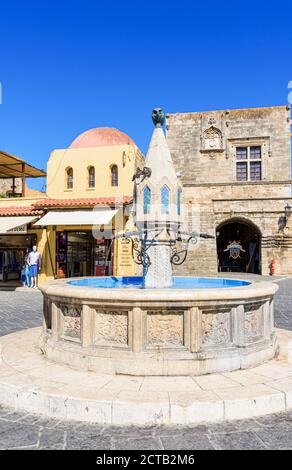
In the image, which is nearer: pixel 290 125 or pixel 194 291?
pixel 194 291

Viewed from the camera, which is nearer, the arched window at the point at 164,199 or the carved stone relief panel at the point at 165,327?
the carved stone relief panel at the point at 165,327

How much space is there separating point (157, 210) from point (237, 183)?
1758 centimetres

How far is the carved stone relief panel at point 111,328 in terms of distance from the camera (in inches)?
164

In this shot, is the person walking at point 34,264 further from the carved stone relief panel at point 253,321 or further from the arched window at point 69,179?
the carved stone relief panel at point 253,321

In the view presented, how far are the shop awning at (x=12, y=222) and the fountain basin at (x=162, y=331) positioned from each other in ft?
36.6

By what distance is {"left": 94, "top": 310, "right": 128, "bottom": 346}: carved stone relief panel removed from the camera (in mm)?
4176

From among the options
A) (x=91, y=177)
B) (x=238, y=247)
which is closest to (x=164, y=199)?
(x=91, y=177)

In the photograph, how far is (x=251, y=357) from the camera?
4344mm

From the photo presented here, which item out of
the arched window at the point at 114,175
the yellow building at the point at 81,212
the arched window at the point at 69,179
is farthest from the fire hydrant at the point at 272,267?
the arched window at the point at 69,179

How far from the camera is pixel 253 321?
4.55 m

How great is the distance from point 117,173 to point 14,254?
614 centimetres

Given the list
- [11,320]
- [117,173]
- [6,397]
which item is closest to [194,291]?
[6,397]

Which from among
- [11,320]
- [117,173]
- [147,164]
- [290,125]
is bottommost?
[11,320]
